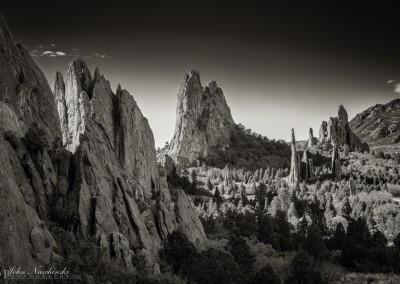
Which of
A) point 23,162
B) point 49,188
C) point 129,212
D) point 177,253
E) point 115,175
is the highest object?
point 23,162

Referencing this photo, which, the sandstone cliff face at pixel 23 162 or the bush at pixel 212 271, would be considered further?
the bush at pixel 212 271

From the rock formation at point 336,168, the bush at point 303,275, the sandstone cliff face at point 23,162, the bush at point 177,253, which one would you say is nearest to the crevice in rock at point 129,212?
the bush at point 177,253

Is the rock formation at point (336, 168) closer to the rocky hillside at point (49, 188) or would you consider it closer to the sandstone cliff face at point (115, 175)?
the sandstone cliff face at point (115, 175)

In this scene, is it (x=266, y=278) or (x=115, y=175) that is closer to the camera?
(x=266, y=278)

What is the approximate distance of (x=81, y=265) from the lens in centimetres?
2828

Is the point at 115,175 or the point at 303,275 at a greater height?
the point at 115,175

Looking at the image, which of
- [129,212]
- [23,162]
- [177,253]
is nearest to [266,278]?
[177,253]

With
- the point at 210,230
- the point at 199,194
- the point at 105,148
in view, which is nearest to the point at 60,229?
the point at 105,148

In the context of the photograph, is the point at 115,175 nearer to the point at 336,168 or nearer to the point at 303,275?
the point at 303,275

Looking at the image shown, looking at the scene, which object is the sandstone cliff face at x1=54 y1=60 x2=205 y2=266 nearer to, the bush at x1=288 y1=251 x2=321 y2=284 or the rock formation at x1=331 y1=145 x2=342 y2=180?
the bush at x1=288 y1=251 x2=321 y2=284

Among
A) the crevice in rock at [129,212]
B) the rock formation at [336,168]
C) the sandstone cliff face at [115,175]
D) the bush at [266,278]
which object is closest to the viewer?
the sandstone cliff face at [115,175]

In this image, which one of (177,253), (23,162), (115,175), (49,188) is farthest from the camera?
(177,253)

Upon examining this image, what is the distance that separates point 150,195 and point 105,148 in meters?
32.3

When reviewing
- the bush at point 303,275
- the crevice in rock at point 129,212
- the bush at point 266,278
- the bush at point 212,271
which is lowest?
the bush at point 303,275
